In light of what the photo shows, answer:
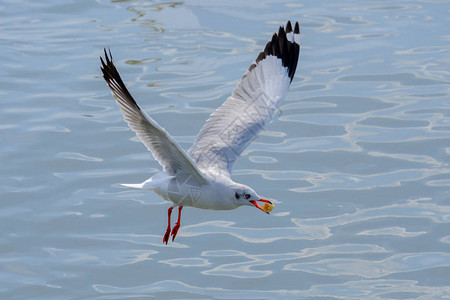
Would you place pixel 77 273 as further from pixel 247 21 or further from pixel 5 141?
pixel 247 21

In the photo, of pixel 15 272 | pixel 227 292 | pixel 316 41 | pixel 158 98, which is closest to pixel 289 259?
pixel 227 292

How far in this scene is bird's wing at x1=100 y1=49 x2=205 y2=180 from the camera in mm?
8492

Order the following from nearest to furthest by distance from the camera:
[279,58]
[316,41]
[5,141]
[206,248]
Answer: [279,58] < [206,248] < [5,141] < [316,41]

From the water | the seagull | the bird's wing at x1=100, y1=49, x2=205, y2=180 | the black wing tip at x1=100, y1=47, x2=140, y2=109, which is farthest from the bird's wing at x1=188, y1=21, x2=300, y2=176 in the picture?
the water

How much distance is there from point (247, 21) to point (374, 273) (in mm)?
7466

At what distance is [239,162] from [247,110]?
3103 mm

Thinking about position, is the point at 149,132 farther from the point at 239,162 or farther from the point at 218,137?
the point at 239,162

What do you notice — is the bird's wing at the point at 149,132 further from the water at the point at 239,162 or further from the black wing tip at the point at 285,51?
the water at the point at 239,162

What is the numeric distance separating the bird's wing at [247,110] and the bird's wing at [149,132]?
0.41 meters

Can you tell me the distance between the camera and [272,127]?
14.8 m

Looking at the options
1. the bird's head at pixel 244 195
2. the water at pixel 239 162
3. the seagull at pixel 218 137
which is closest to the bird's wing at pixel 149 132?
the seagull at pixel 218 137

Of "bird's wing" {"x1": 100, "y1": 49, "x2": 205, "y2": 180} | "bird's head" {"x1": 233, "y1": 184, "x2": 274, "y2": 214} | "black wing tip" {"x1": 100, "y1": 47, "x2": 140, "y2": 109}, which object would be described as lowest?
"bird's head" {"x1": 233, "y1": 184, "x2": 274, "y2": 214}

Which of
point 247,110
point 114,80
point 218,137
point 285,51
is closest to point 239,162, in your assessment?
point 285,51

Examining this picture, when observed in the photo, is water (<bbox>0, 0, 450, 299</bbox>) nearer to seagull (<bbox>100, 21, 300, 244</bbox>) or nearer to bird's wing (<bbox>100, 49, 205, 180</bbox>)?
seagull (<bbox>100, 21, 300, 244</bbox>)
